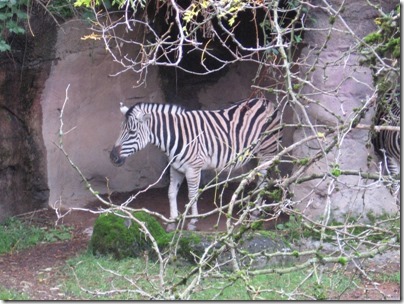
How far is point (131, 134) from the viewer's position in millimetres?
8672

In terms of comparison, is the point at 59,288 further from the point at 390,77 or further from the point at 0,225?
the point at 390,77

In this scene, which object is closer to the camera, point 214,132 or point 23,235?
point 23,235

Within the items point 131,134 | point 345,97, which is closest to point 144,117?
point 131,134

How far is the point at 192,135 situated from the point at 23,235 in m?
2.08

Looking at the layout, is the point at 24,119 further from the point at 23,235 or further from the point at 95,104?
the point at 23,235

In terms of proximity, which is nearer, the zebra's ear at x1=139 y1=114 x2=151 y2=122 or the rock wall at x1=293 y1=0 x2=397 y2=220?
the rock wall at x1=293 y1=0 x2=397 y2=220

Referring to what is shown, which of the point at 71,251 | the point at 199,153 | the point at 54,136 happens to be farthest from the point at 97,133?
the point at 71,251

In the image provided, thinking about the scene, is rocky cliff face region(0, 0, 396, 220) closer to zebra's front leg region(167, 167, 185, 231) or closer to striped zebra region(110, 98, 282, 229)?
striped zebra region(110, 98, 282, 229)

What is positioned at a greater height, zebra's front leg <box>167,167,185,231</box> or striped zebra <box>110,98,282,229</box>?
striped zebra <box>110,98,282,229</box>

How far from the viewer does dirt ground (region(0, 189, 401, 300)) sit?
6.50m

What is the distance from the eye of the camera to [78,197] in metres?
9.30

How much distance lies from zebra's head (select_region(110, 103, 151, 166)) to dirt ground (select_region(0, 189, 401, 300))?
2.62ft

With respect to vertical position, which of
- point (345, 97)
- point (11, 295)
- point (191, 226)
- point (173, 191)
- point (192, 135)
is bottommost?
point (11, 295)

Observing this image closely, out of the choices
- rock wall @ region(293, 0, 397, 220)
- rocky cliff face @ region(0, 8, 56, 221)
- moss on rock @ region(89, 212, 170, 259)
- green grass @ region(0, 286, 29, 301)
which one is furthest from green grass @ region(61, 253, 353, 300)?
rocky cliff face @ region(0, 8, 56, 221)
